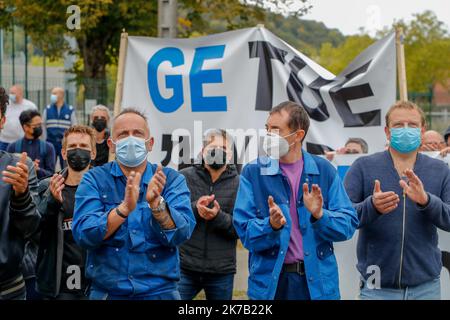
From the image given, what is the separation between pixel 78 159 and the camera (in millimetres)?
5645

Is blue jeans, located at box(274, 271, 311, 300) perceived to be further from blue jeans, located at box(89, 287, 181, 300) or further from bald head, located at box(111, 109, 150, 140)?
bald head, located at box(111, 109, 150, 140)

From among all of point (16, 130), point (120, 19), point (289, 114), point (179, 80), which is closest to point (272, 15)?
point (120, 19)

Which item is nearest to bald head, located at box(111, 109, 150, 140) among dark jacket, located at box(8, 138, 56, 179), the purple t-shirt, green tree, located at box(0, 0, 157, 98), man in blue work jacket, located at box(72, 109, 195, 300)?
man in blue work jacket, located at box(72, 109, 195, 300)

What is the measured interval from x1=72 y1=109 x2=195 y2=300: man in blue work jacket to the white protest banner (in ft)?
10.5

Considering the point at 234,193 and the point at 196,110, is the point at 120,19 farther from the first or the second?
the point at 234,193

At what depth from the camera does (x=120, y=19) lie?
18.9 metres

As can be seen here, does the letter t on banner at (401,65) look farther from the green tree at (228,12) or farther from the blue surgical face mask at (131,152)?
the green tree at (228,12)

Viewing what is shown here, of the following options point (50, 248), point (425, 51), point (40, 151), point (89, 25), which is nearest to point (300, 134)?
point (50, 248)

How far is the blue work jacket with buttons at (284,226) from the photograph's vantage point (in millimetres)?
4523

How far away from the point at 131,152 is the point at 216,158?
1.90 m

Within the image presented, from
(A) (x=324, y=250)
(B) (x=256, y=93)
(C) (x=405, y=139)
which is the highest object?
(B) (x=256, y=93)

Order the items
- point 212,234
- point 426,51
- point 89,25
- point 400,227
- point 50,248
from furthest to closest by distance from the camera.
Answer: point 426,51 → point 89,25 → point 212,234 → point 50,248 → point 400,227

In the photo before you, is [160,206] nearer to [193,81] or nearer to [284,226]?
[284,226]

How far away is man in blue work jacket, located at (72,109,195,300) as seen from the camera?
14.0ft
